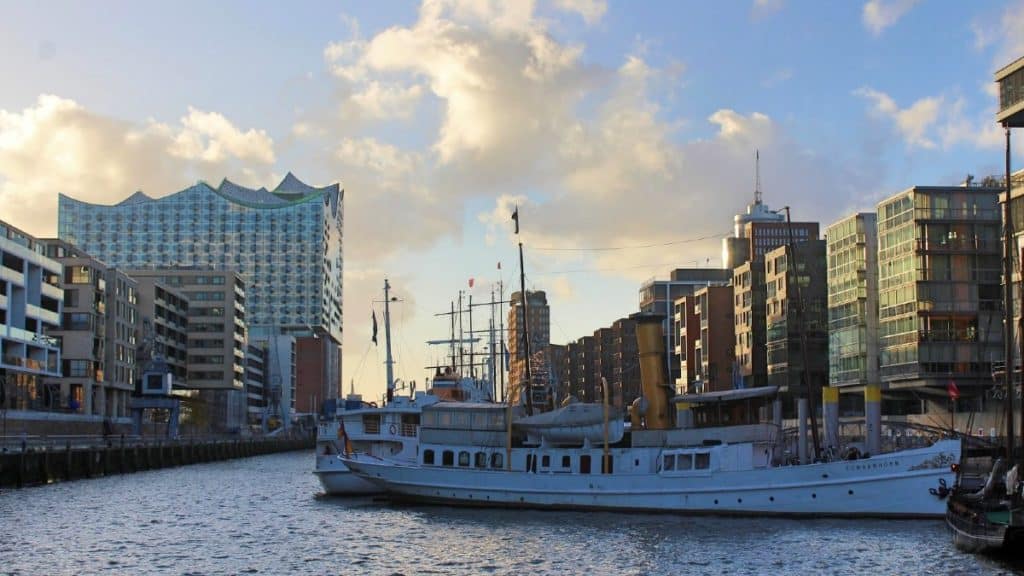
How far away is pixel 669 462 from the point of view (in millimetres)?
52250

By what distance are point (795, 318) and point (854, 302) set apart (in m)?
11.4

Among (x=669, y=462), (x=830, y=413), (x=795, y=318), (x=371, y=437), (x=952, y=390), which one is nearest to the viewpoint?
(x=669, y=462)

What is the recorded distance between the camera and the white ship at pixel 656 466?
48156 millimetres

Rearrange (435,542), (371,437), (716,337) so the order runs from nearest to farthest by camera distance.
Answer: (435,542) < (371,437) < (716,337)

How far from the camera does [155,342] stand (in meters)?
168

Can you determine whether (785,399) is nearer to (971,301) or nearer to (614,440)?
(971,301)

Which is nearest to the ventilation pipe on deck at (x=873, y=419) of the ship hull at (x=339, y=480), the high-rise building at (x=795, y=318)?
the ship hull at (x=339, y=480)

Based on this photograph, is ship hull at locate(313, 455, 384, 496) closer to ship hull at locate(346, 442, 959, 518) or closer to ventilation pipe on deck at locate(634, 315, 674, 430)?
ship hull at locate(346, 442, 959, 518)

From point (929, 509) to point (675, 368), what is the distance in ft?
464

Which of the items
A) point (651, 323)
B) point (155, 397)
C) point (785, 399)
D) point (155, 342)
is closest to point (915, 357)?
point (785, 399)

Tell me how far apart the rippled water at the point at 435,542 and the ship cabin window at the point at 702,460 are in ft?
9.15

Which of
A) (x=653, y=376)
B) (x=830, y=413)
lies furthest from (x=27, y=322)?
(x=830, y=413)

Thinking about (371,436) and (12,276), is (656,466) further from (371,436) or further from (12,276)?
(12,276)

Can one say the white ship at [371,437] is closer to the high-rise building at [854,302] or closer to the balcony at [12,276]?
the high-rise building at [854,302]
